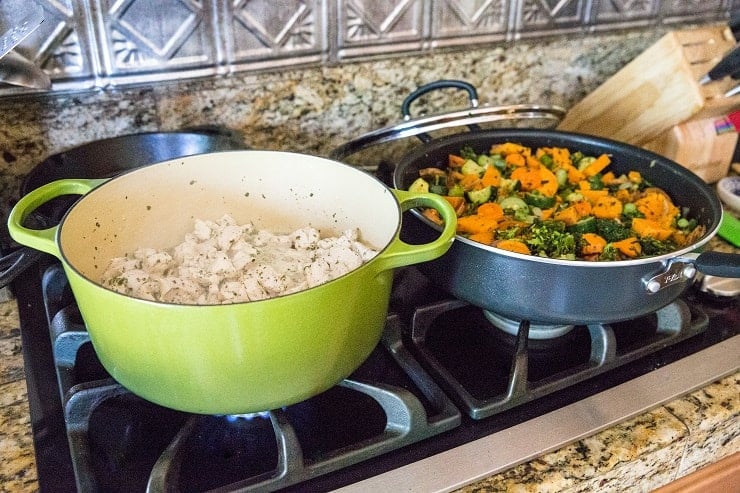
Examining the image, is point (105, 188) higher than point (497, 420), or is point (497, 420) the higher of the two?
point (105, 188)

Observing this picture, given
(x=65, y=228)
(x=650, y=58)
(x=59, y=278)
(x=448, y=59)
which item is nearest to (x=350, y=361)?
(x=65, y=228)

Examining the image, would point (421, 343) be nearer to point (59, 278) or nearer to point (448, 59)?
point (59, 278)

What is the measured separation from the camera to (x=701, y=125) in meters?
1.11

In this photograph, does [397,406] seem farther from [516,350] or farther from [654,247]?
[654,247]

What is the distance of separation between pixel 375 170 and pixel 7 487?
0.67 meters

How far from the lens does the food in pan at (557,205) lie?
788mm

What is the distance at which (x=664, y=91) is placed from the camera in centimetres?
108

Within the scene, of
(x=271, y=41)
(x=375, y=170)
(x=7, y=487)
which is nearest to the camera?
(x=7, y=487)

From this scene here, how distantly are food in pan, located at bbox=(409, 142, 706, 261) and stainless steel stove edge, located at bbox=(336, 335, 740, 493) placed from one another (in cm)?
14

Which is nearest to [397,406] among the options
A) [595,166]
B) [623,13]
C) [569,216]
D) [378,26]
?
[569,216]

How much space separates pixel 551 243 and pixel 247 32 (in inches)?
20.0

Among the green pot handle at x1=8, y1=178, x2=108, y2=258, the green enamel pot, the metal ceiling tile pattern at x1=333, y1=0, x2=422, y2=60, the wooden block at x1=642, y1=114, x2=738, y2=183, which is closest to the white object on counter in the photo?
the wooden block at x1=642, y1=114, x2=738, y2=183

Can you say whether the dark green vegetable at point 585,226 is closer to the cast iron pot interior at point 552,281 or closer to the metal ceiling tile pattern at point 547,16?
the cast iron pot interior at point 552,281

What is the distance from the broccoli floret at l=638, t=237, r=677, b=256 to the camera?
793mm
